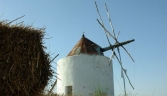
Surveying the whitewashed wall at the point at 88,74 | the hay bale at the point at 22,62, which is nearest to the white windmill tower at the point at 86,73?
the whitewashed wall at the point at 88,74

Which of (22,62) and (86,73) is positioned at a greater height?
(86,73)

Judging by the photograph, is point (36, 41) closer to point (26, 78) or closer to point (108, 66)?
point (26, 78)

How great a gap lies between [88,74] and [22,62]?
37.3 feet

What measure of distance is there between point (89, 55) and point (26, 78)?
11.6 meters

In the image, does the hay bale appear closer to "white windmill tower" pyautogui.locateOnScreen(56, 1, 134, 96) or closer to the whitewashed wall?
"white windmill tower" pyautogui.locateOnScreen(56, 1, 134, 96)

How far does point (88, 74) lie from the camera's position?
1548cm

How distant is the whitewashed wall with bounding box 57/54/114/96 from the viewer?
50.7 feet

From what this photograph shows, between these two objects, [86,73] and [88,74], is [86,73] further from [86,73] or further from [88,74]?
[88,74]

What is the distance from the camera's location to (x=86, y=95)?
15172mm

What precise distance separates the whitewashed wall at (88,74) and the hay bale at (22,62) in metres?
10.9

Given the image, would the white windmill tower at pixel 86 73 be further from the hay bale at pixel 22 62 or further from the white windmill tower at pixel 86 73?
the hay bale at pixel 22 62

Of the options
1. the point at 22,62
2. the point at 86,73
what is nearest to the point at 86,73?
the point at 86,73

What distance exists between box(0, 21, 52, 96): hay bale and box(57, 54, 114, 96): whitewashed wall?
431 inches

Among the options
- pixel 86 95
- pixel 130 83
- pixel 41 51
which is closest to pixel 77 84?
pixel 86 95
